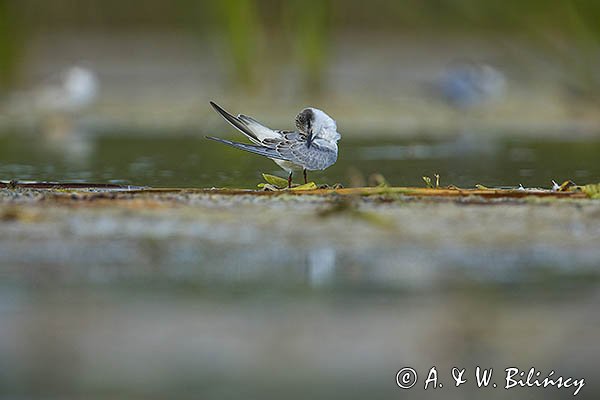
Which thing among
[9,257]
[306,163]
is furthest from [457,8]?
[9,257]

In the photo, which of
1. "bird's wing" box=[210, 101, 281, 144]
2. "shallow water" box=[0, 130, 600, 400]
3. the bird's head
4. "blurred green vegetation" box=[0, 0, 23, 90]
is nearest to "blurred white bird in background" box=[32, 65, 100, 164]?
"blurred green vegetation" box=[0, 0, 23, 90]

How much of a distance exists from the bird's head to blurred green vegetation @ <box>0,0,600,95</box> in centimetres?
156

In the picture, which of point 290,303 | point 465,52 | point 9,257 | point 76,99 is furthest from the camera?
point 465,52

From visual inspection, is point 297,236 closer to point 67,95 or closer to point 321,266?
point 321,266

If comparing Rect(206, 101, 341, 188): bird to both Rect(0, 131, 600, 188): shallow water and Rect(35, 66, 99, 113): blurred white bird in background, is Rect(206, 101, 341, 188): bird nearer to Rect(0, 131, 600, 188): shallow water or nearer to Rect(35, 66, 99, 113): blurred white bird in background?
Rect(0, 131, 600, 188): shallow water

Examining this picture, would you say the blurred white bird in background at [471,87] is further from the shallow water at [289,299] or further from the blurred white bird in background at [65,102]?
the shallow water at [289,299]

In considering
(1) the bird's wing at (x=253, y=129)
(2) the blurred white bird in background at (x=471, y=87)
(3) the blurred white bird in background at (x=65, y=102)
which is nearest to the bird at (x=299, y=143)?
(1) the bird's wing at (x=253, y=129)

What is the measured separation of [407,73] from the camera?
1223 cm

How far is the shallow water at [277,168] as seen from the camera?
17.8 ft

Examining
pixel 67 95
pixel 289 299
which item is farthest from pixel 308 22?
pixel 289 299

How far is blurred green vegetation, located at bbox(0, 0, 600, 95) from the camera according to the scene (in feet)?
20.3

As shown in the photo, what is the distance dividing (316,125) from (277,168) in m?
1.43

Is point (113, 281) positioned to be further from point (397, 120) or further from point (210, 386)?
point (397, 120)

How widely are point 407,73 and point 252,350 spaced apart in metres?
9.83
